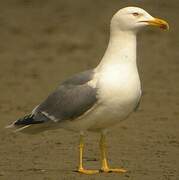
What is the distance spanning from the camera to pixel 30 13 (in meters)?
22.6

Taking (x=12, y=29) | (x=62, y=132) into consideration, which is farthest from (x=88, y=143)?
(x=12, y=29)

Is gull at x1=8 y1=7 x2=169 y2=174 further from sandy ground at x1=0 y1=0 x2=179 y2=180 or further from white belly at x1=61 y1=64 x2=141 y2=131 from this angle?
sandy ground at x1=0 y1=0 x2=179 y2=180

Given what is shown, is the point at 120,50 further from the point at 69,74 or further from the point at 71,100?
the point at 69,74

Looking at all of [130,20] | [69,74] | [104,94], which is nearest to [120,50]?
[130,20]

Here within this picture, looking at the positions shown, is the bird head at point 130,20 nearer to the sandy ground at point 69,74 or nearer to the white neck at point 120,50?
the white neck at point 120,50

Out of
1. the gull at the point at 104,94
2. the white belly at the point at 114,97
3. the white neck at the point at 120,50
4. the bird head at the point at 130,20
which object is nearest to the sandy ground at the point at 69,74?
the gull at the point at 104,94

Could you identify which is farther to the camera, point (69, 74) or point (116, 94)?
point (69, 74)

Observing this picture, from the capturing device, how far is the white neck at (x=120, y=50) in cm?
867

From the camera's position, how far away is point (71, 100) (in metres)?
8.70

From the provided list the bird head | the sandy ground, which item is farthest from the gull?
the sandy ground

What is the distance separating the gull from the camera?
27.7ft

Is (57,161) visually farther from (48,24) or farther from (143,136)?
(48,24)

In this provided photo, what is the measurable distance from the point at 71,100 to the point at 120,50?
66 cm

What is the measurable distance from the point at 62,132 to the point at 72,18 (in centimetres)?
1070
